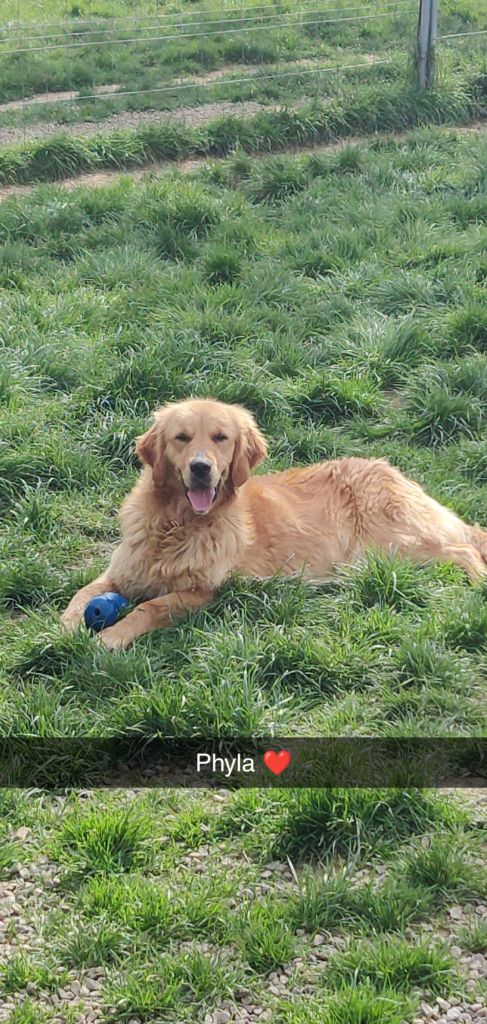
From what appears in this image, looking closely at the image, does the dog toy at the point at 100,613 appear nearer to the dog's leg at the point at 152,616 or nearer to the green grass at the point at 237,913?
the dog's leg at the point at 152,616

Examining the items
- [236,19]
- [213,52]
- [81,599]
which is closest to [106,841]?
[81,599]

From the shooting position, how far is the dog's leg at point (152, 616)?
481cm

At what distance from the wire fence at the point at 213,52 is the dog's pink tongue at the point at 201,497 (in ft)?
19.7

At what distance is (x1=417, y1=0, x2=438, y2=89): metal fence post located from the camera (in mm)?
11320

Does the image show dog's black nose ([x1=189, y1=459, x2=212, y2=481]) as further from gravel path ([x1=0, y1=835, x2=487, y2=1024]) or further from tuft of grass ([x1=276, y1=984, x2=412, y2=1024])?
tuft of grass ([x1=276, y1=984, x2=412, y2=1024])

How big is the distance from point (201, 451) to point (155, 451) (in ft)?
0.79

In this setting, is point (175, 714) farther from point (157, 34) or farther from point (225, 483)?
point (157, 34)

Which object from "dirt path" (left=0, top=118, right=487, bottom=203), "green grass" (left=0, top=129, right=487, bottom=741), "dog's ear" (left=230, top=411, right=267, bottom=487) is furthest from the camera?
"dirt path" (left=0, top=118, right=487, bottom=203)

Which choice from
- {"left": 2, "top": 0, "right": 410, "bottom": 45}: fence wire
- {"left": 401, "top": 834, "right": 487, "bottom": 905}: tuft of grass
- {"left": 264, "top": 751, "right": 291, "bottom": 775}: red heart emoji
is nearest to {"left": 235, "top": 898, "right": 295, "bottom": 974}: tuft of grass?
{"left": 401, "top": 834, "right": 487, "bottom": 905}: tuft of grass

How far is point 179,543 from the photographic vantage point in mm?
5273

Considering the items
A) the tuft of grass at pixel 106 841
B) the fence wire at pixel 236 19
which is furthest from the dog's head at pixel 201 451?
the fence wire at pixel 236 19

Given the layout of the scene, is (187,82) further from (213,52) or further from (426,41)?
(426,41)

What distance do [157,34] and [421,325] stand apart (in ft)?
21.5

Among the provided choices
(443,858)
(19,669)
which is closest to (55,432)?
(19,669)
